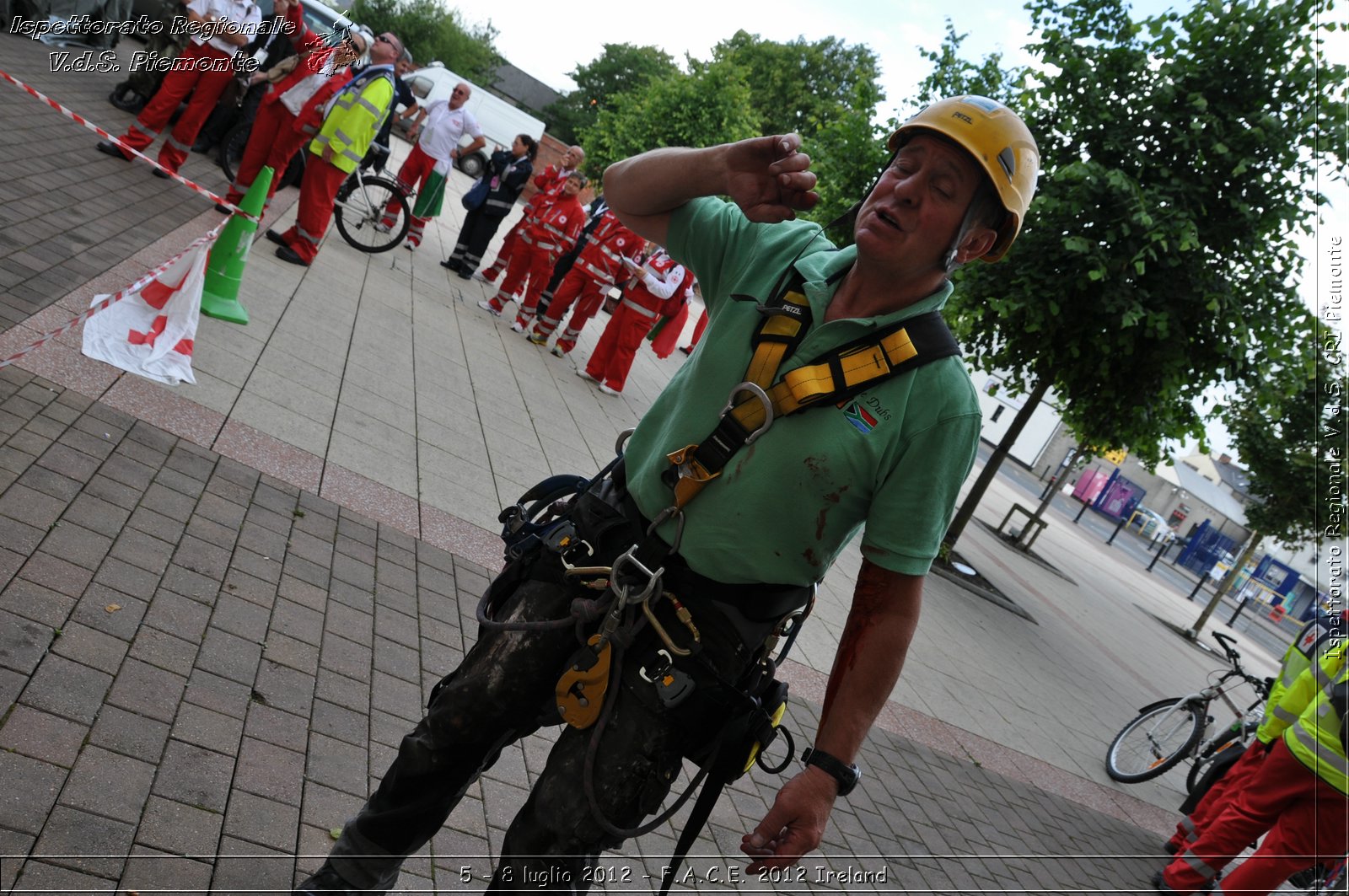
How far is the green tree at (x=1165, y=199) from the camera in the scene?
10.6 m

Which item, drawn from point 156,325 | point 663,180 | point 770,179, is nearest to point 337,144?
point 156,325

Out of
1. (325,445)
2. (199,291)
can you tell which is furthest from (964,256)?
(199,291)

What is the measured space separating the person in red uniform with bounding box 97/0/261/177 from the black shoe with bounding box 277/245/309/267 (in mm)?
2326

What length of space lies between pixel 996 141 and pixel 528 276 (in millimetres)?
10880

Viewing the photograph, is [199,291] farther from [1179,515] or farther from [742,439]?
[1179,515]

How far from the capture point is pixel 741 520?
2.28 meters

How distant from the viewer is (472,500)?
632 cm

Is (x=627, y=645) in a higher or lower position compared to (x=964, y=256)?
lower

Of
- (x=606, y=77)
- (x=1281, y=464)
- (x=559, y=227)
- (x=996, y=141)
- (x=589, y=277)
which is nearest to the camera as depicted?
(x=996, y=141)

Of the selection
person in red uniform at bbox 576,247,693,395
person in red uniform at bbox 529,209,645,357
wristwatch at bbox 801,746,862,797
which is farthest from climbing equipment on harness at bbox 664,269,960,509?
person in red uniform at bbox 529,209,645,357

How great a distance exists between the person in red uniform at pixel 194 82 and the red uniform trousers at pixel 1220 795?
10876mm

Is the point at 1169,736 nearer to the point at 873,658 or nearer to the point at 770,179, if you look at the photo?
the point at 873,658

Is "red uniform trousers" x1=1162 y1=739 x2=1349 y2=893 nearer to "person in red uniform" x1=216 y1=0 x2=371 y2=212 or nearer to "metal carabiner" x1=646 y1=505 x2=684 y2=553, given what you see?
"metal carabiner" x1=646 y1=505 x2=684 y2=553

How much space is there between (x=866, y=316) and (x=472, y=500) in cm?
436
